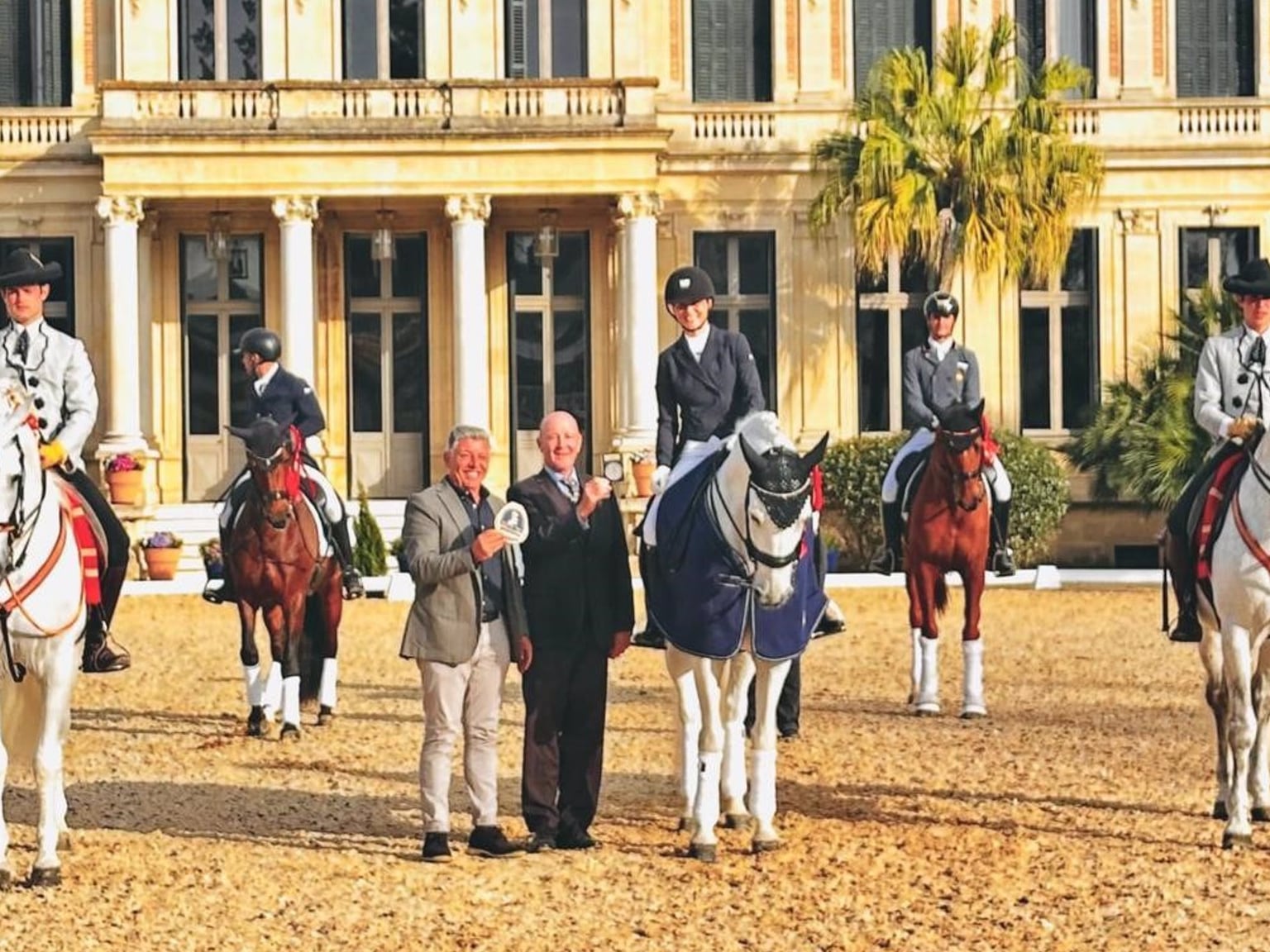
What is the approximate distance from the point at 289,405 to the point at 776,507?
21.1 ft

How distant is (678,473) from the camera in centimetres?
1064

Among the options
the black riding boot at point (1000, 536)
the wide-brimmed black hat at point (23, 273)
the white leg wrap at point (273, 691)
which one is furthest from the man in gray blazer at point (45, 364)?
the black riding boot at point (1000, 536)

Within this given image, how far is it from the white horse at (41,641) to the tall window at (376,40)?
75.5 feet

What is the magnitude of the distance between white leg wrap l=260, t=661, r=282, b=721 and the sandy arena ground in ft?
1.07

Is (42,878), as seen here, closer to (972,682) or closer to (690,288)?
(690,288)

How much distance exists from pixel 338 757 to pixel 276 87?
1856cm

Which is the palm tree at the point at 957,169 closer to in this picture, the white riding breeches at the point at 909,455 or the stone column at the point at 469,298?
the stone column at the point at 469,298

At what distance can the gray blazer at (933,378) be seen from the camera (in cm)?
1580

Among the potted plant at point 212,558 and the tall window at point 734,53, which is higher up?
the tall window at point 734,53

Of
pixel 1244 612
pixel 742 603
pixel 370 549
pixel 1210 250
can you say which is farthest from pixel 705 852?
pixel 1210 250

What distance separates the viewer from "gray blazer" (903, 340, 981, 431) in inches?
622

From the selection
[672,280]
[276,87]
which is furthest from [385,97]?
[672,280]

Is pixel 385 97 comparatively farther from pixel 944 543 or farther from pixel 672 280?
pixel 672 280

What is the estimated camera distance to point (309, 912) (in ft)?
30.1
